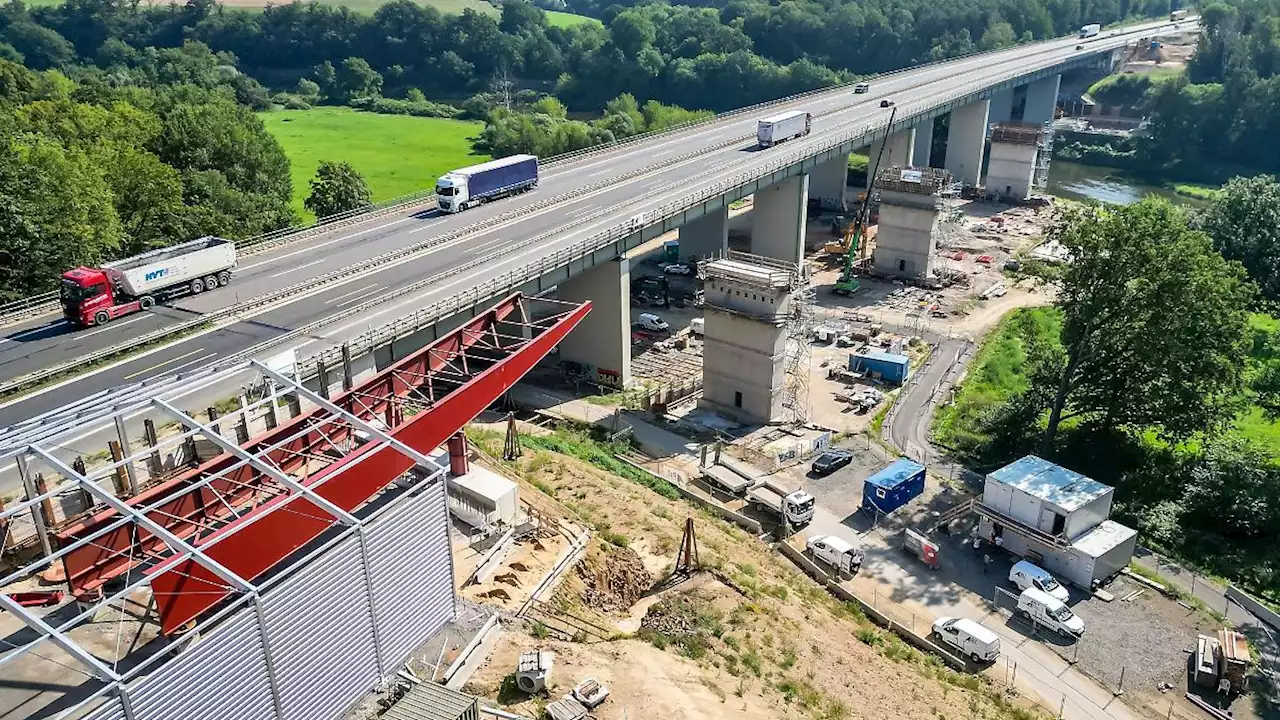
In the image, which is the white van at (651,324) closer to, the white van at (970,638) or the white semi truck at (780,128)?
the white semi truck at (780,128)

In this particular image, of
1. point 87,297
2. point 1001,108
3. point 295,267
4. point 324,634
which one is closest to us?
point 324,634

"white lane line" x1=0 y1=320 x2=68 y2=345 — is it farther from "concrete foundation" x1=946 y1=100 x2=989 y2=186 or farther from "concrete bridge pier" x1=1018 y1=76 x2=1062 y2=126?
"concrete bridge pier" x1=1018 y1=76 x2=1062 y2=126

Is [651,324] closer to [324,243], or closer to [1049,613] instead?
[324,243]

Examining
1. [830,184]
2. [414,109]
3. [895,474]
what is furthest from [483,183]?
[414,109]

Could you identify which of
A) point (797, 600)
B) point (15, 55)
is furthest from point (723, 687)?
point (15, 55)

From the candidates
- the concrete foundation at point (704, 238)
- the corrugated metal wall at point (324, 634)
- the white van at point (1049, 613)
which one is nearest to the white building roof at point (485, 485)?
the corrugated metal wall at point (324, 634)

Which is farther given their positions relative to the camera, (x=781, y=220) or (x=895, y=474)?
(x=781, y=220)
